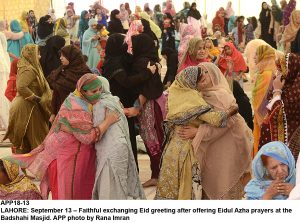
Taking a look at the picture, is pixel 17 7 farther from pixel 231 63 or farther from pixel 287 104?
pixel 287 104

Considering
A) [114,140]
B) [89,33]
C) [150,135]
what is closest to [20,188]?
[114,140]

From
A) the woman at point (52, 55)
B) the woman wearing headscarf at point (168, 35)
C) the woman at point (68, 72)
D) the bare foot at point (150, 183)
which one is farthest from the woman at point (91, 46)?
the woman at point (68, 72)

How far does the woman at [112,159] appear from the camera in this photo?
195 inches

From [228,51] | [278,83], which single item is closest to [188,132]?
[278,83]

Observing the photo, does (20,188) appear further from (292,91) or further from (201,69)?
(292,91)

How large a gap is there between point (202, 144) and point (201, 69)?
1.55 feet

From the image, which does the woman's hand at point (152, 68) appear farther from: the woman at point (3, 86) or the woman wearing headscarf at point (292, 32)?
the woman wearing headscarf at point (292, 32)

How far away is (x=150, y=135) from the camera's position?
260 inches

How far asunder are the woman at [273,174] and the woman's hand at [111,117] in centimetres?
129

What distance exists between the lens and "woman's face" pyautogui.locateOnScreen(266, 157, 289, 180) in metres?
3.91

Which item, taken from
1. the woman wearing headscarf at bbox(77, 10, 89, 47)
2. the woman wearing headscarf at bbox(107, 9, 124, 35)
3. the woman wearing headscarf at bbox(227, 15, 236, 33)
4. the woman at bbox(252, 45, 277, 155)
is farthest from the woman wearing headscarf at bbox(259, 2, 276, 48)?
the woman at bbox(252, 45, 277, 155)

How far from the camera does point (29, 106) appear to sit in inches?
288

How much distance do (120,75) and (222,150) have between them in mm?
A: 1581
